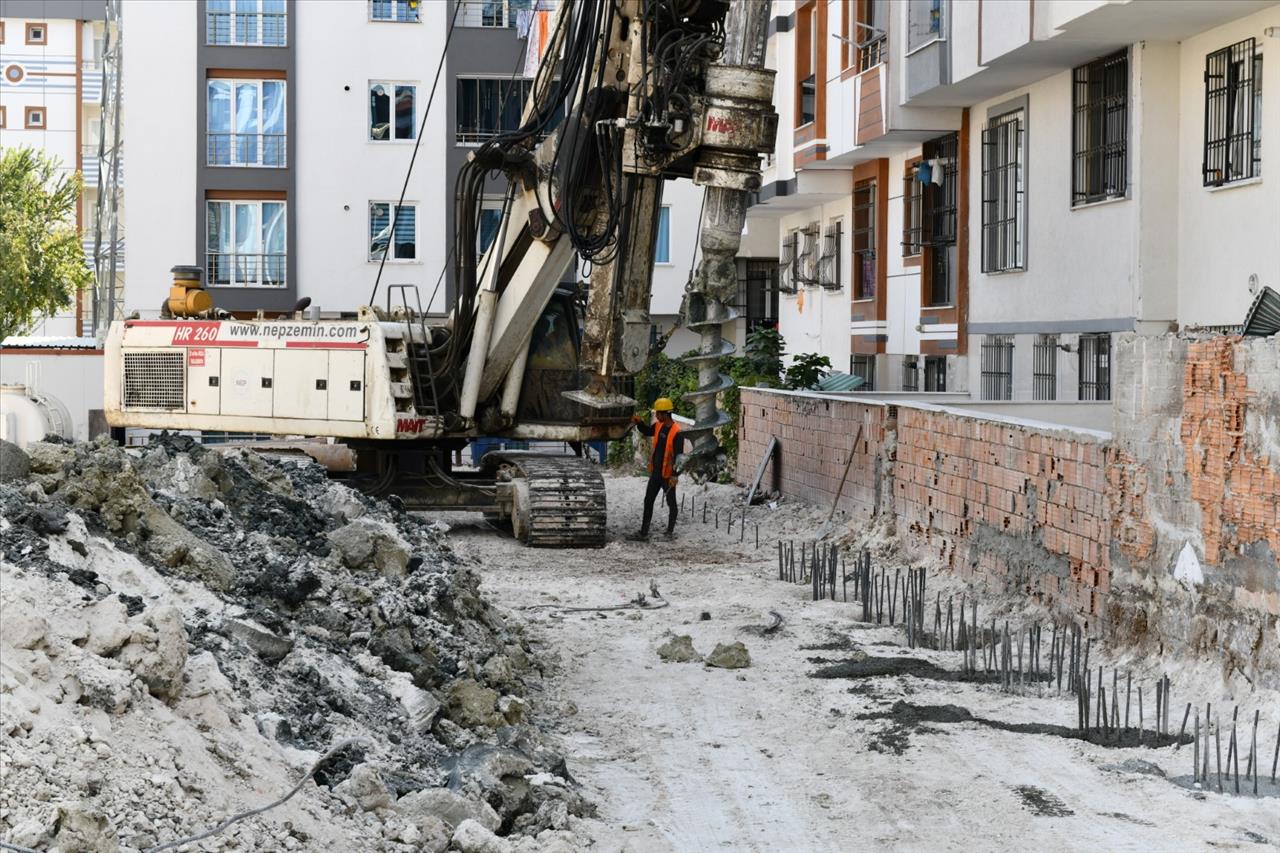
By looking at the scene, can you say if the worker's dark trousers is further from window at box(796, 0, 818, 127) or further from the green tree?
the green tree

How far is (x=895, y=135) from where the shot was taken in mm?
25359

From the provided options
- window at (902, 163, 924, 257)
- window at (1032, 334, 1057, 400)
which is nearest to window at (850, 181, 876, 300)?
window at (902, 163, 924, 257)

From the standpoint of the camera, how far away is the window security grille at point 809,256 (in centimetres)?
3284

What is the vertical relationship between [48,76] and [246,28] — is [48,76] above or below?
above

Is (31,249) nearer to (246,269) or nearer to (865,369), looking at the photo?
(246,269)

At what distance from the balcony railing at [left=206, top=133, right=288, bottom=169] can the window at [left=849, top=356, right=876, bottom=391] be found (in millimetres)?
16346

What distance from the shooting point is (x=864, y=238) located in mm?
30219

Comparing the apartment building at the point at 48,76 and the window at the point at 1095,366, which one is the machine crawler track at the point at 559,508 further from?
the apartment building at the point at 48,76

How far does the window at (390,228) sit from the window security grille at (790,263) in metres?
10.0

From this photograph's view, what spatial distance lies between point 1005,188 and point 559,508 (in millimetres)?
8450

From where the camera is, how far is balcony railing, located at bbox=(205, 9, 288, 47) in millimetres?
39875

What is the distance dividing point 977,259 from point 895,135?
104 inches

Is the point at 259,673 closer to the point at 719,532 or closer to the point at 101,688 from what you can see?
the point at 101,688

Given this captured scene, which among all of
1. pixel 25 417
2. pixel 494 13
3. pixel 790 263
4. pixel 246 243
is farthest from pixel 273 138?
pixel 25 417
